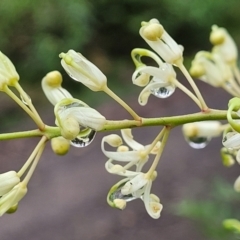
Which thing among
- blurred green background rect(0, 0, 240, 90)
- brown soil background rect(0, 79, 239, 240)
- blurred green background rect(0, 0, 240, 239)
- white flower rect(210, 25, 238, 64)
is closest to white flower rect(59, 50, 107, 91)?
white flower rect(210, 25, 238, 64)

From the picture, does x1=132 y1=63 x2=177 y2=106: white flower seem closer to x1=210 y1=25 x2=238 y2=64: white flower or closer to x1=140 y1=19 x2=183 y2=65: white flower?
x1=140 y1=19 x2=183 y2=65: white flower

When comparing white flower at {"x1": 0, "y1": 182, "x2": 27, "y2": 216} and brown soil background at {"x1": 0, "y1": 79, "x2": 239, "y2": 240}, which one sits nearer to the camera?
white flower at {"x1": 0, "y1": 182, "x2": 27, "y2": 216}

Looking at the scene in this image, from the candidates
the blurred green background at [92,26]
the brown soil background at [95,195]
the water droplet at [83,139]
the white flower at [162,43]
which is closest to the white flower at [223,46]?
the white flower at [162,43]

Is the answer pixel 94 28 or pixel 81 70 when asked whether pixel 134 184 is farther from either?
pixel 94 28

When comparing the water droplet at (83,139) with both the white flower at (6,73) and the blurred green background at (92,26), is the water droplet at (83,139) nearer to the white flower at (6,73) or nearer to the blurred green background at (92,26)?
the white flower at (6,73)

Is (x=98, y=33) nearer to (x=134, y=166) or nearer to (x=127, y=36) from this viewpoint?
(x=127, y=36)

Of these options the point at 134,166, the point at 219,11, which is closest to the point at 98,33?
the point at 219,11

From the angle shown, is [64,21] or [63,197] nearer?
[63,197]
